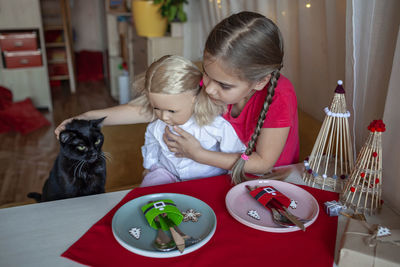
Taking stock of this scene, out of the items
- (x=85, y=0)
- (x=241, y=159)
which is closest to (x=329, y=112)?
(x=241, y=159)

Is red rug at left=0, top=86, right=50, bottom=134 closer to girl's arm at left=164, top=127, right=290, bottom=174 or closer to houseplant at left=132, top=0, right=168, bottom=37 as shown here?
houseplant at left=132, top=0, right=168, bottom=37

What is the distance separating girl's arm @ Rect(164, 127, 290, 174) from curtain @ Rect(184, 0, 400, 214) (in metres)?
0.27

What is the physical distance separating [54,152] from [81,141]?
1.86 metres

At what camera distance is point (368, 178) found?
87cm

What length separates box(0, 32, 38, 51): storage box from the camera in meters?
3.33

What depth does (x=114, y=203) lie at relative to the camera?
0.85 meters

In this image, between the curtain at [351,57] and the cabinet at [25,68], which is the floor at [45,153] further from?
the curtain at [351,57]

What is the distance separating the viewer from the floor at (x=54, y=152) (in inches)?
63.1

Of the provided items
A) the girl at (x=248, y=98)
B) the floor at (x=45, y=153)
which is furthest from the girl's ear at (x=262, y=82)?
the floor at (x=45, y=153)

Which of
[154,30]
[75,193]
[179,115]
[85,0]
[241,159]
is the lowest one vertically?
[75,193]

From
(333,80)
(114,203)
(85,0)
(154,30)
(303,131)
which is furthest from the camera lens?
(85,0)

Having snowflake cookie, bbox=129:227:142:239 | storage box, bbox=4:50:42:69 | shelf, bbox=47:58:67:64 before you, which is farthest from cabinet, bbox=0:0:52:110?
snowflake cookie, bbox=129:227:142:239

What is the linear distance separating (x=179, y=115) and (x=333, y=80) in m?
0.67

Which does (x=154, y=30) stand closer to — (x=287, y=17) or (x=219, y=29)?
(x=287, y=17)
